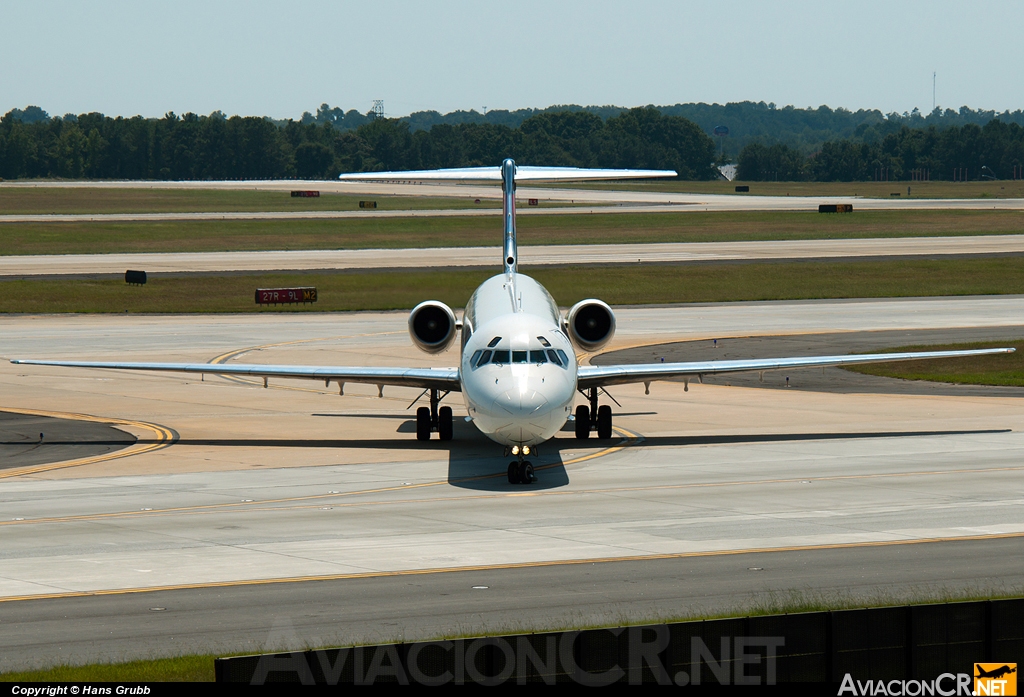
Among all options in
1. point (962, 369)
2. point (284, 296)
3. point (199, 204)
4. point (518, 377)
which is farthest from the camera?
point (199, 204)

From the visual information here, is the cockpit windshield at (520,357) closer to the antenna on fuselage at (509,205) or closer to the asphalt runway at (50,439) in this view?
the antenna on fuselage at (509,205)

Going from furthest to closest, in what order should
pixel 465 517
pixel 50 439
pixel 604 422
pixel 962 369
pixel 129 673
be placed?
pixel 962 369
pixel 50 439
pixel 604 422
pixel 465 517
pixel 129 673

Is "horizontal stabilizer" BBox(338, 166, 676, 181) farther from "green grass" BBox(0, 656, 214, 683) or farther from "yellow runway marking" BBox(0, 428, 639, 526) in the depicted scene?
"green grass" BBox(0, 656, 214, 683)

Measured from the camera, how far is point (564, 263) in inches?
3435

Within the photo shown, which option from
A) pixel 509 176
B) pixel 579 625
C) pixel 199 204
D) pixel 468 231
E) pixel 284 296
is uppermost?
pixel 509 176

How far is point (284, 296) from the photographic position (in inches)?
2729

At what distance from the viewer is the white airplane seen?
26875mm

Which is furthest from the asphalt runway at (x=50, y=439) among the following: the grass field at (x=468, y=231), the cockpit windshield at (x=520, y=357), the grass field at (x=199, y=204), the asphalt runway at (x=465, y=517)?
the grass field at (x=199, y=204)

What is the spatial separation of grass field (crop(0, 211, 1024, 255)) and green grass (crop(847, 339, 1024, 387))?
62.0 m

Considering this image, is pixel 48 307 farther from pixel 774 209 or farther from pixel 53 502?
pixel 774 209

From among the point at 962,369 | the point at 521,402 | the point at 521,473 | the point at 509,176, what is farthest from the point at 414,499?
the point at 962,369

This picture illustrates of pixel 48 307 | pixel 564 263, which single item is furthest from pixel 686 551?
pixel 564 263

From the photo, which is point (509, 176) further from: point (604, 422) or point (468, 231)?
point (468, 231)

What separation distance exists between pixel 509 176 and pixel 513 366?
38.2 ft
